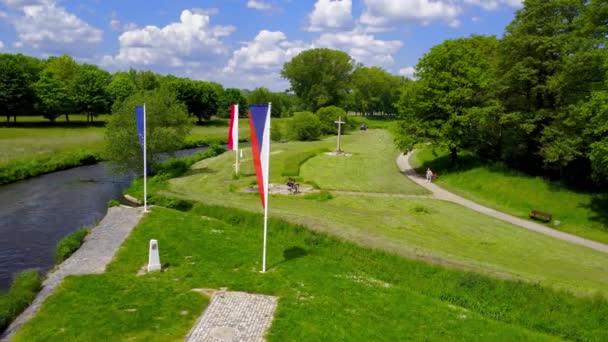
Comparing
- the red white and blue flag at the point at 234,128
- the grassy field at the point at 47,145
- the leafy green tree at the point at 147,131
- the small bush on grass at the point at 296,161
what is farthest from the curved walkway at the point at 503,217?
the grassy field at the point at 47,145

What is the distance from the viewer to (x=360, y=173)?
1806 inches

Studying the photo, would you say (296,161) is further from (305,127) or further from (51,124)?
(51,124)

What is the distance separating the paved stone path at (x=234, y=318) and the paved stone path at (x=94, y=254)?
17.9 feet

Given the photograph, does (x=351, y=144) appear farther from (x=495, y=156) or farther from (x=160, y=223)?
(x=160, y=223)

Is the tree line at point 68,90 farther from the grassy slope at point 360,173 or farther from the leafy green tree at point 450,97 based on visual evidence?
the leafy green tree at point 450,97

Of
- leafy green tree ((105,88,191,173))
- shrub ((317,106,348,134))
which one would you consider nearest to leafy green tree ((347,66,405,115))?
shrub ((317,106,348,134))

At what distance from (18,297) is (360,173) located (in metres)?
34.6

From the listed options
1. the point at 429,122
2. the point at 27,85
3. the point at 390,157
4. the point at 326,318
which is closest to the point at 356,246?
the point at 326,318

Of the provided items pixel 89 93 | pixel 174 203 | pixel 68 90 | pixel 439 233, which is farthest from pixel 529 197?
pixel 68 90

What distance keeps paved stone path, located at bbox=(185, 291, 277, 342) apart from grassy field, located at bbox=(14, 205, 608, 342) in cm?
36

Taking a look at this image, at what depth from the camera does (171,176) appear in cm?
4269

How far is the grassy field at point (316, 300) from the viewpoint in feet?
43.5

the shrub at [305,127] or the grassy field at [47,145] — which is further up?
A: the shrub at [305,127]

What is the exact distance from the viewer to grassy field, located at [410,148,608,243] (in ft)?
101
